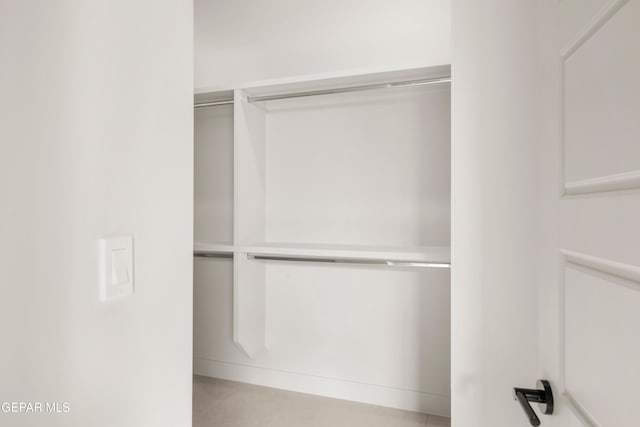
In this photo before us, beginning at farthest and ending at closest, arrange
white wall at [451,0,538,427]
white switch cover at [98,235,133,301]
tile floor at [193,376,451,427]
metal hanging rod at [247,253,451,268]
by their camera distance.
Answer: tile floor at [193,376,451,427] → metal hanging rod at [247,253,451,268] → white wall at [451,0,538,427] → white switch cover at [98,235,133,301]

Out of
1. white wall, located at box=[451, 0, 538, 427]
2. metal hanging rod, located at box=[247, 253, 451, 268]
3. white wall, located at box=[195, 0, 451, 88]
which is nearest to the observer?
white wall, located at box=[451, 0, 538, 427]

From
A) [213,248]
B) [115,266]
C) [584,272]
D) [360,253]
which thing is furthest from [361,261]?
[115,266]

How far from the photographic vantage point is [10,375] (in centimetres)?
43

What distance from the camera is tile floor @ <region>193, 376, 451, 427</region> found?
1688mm

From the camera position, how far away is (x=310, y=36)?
2027mm

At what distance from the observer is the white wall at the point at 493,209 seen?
3.45 feet

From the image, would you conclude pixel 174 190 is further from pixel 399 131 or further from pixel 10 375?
pixel 399 131

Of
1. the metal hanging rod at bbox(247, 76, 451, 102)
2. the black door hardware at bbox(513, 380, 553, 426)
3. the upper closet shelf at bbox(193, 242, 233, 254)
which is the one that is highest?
the metal hanging rod at bbox(247, 76, 451, 102)

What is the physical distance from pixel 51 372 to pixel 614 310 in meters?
0.80

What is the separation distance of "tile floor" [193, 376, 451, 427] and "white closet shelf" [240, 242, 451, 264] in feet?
2.65

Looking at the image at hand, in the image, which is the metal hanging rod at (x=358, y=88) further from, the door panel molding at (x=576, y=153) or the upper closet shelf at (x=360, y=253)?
the door panel molding at (x=576, y=153)

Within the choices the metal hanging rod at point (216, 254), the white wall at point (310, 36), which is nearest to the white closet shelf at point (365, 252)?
the metal hanging rod at point (216, 254)

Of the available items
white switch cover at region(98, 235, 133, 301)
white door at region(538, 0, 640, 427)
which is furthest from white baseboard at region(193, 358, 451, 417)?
white switch cover at region(98, 235, 133, 301)

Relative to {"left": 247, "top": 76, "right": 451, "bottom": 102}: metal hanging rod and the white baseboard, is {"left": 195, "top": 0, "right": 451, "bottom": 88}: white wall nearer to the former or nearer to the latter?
{"left": 247, "top": 76, "right": 451, "bottom": 102}: metal hanging rod
